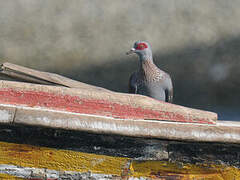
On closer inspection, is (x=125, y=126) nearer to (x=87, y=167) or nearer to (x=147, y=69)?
(x=87, y=167)

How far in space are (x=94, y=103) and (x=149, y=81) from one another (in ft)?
3.27

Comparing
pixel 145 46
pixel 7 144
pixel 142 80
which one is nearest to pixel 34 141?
pixel 7 144

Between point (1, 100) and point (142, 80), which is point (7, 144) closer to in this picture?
point (1, 100)

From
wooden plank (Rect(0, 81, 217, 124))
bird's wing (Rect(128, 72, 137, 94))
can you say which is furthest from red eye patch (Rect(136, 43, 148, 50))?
wooden plank (Rect(0, 81, 217, 124))

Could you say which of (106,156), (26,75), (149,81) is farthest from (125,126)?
(149,81)

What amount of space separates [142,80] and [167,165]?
1.00 meters

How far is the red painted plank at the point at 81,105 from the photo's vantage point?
0.98 meters

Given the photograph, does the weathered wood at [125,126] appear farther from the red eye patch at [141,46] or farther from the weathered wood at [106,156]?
the red eye patch at [141,46]

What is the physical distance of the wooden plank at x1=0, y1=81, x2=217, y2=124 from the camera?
0.99 metres

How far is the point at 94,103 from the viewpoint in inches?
39.6

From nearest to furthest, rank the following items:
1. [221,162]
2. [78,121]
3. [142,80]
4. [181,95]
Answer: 1. [78,121]
2. [221,162]
3. [142,80]
4. [181,95]

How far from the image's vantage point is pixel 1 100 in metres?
0.98

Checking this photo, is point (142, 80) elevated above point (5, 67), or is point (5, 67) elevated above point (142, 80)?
point (142, 80)

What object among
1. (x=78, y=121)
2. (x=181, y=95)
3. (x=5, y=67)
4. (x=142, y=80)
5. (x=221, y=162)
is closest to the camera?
(x=78, y=121)
